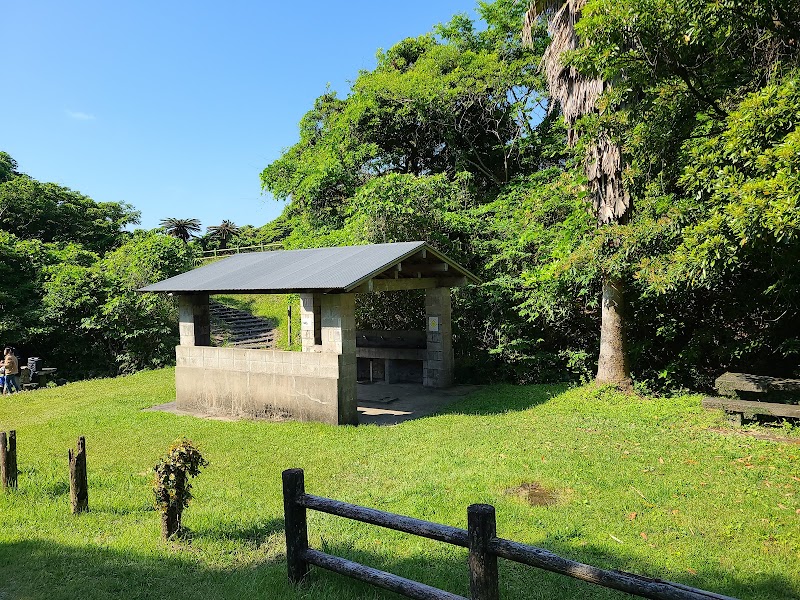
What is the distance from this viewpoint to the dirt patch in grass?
20.4 feet

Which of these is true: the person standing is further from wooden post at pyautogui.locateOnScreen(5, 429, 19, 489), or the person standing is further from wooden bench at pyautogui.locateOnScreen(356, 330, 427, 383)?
wooden post at pyautogui.locateOnScreen(5, 429, 19, 489)

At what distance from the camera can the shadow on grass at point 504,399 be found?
36.9 feet

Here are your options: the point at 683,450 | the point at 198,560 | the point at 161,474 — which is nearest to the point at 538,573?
the point at 198,560

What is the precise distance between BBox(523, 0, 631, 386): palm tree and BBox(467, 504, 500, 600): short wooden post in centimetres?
852

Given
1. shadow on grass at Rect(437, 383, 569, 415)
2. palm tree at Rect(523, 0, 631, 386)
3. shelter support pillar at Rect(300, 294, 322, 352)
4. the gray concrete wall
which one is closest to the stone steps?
shelter support pillar at Rect(300, 294, 322, 352)

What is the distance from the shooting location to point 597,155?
36.4ft

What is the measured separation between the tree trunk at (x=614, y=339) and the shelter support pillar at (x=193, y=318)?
893 centimetres

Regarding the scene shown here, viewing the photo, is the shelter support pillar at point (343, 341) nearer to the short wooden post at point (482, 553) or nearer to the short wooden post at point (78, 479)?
the short wooden post at point (78, 479)

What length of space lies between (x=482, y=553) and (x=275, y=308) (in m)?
27.9

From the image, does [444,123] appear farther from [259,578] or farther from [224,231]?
[224,231]

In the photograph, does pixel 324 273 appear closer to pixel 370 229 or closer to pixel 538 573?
pixel 370 229

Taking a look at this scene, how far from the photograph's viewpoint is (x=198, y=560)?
4.95 metres

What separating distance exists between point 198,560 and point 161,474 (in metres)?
0.85

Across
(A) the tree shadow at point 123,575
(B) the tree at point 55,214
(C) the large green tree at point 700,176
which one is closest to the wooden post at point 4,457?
(A) the tree shadow at point 123,575
